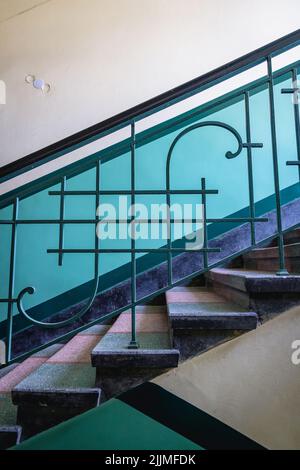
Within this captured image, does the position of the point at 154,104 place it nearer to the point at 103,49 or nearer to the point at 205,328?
the point at 205,328

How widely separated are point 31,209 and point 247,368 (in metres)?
1.94

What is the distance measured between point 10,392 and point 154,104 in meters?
1.31

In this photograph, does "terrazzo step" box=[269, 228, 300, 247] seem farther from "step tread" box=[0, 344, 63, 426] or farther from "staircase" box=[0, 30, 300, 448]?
"step tread" box=[0, 344, 63, 426]

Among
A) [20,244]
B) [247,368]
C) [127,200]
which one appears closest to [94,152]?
[127,200]

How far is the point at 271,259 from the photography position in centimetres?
176

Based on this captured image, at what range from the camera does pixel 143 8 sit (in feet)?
8.59

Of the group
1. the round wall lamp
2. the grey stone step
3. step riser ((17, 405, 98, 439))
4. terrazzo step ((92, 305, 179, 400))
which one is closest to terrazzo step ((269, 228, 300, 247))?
terrazzo step ((92, 305, 179, 400))

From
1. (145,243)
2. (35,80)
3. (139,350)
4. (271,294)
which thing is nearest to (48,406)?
(139,350)

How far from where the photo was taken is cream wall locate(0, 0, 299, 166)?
2502 millimetres

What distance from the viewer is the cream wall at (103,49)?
2.50 m

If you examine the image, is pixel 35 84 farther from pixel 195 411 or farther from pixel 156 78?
pixel 195 411

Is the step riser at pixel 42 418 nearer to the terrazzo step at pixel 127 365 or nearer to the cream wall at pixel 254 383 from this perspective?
the terrazzo step at pixel 127 365

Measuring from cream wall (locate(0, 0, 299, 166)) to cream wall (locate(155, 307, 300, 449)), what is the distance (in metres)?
2.03
